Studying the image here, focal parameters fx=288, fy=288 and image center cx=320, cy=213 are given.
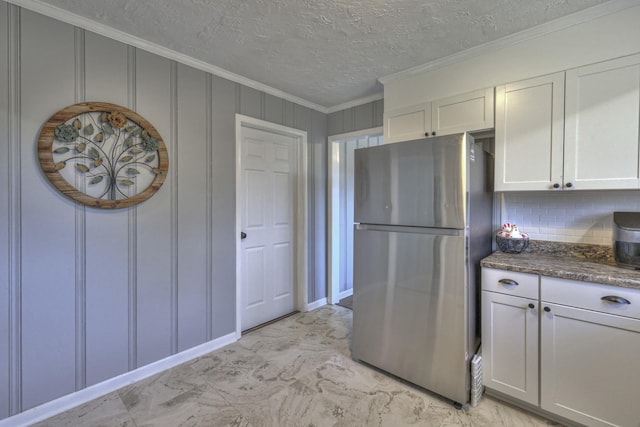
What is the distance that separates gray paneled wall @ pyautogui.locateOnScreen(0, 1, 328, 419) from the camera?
1.59m

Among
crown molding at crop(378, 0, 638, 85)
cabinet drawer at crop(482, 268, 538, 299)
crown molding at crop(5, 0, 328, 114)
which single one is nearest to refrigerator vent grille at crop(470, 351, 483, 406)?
cabinet drawer at crop(482, 268, 538, 299)

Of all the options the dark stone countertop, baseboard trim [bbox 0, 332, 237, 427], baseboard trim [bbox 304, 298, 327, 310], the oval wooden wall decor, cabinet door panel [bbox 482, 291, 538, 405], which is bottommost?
baseboard trim [bbox 0, 332, 237, 427]

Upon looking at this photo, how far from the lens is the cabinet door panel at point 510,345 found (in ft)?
5.37

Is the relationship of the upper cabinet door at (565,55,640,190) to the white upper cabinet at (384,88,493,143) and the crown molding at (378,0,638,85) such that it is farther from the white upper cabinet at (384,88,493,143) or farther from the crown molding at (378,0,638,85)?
the white upper cabinet at (384,88,493,143)

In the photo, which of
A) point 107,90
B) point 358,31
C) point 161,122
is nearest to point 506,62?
point 358,31

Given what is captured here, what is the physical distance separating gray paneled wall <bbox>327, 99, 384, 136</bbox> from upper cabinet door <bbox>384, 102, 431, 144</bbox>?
458 mm

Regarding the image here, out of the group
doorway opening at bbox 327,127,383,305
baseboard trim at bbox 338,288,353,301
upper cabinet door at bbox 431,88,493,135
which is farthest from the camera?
baseboard trim at bbox 338,288,353,301

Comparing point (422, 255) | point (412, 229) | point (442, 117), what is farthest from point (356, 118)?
point (422, 255)

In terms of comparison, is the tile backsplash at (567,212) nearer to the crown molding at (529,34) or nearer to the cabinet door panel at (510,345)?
the cabinet door panel at (510,345)

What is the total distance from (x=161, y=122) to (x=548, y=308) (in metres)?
2.74

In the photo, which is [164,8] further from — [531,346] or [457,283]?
[531,346]

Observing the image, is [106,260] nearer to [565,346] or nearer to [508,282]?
[508,282]

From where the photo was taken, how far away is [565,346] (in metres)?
1.54

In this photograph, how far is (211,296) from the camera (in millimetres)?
2438
